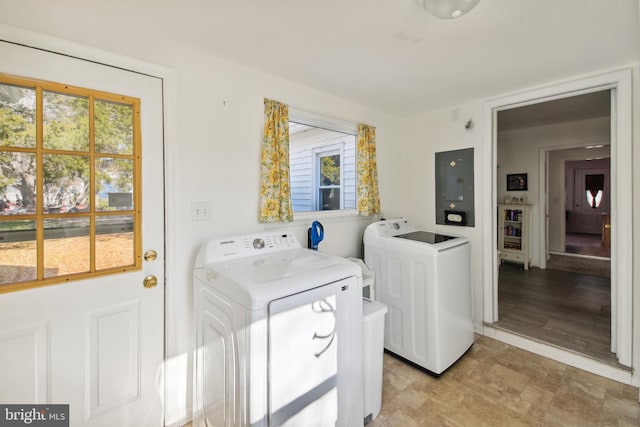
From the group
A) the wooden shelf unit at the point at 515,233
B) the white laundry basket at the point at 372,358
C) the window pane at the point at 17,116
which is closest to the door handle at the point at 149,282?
the window pane at the point at 17,116

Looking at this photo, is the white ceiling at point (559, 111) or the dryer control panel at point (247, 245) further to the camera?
the white ceiling at point (559, 111)

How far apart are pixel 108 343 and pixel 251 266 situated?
87cm

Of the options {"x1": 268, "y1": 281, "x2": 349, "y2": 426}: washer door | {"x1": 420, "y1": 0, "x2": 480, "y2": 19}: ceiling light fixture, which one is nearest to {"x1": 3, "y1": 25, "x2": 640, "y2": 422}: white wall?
{"x1": 268, "y1": 281, "x2": 349, "y2": 426}: washer door

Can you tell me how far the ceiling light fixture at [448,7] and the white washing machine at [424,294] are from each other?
1482 mm

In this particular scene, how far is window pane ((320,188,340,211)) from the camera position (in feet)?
10.2

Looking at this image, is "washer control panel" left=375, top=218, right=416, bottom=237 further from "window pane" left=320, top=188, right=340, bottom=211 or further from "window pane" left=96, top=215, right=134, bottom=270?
"window pane" left=96, top=215, right=134, bottom=270

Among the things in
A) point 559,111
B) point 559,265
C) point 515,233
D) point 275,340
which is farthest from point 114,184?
point 559,265

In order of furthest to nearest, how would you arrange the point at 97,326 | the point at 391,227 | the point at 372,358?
1. the point at 391,227
2. the point at 372,358
3. the point at 97,326

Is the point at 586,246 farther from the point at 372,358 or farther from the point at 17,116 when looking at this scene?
the point at 17,116

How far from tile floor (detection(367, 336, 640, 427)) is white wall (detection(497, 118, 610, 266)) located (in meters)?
3.29

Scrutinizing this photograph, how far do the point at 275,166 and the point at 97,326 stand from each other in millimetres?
1441

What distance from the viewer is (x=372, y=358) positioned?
180 centimetres

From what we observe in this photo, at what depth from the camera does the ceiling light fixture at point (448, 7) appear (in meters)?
1.30

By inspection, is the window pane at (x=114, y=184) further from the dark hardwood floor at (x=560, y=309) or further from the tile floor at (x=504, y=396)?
the dark hardwood floor at (x=560, y=309)
